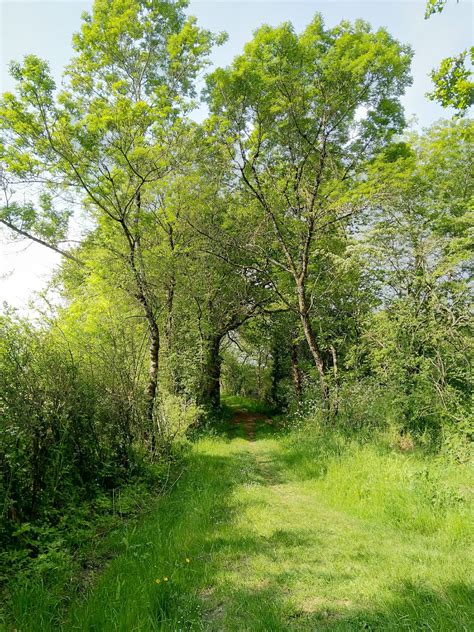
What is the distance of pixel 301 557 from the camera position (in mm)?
3986

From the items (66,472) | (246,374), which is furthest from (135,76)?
(246,374)

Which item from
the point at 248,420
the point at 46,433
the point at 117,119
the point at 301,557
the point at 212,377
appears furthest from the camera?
the point at 248,420

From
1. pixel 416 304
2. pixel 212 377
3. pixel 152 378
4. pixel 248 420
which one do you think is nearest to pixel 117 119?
pixel 152 378

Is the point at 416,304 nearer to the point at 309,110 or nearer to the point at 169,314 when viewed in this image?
the point at 309,110

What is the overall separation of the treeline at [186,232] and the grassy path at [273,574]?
4.67 ft

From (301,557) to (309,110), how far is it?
10.5 meters

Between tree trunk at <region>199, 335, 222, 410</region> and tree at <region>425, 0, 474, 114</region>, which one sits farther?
tree trunk at <region>199, 335, 222, 410</region>

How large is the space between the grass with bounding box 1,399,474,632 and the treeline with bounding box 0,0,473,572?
1.24 m

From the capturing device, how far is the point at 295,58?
30.2ft

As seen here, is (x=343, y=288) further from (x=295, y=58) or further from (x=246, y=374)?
(x=246, y=374)

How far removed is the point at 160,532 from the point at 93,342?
11.0 feet

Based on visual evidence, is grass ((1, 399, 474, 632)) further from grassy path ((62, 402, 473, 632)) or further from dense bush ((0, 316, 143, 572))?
dense bush ((0, 316, 143, 572))

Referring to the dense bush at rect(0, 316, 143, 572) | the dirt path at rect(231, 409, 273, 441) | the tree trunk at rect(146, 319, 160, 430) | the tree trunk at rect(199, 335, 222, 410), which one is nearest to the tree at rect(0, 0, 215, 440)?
the tree trunk at rect(146, 319, 160, 430)

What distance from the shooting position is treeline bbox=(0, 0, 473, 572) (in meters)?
5.48
